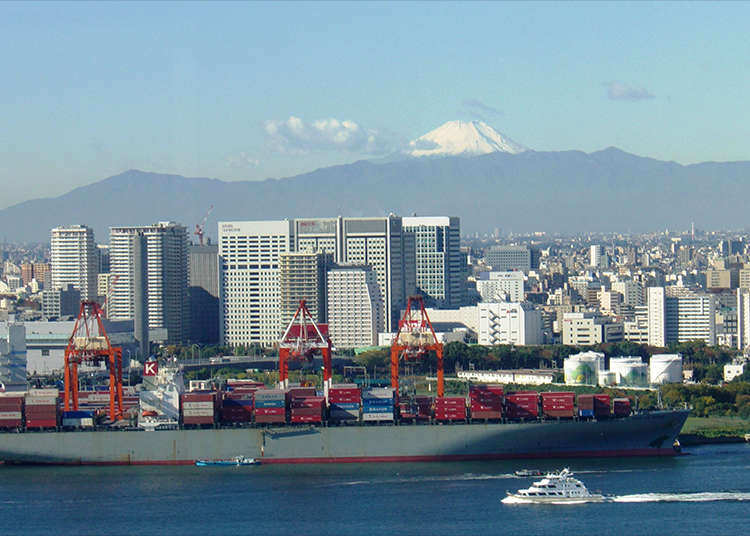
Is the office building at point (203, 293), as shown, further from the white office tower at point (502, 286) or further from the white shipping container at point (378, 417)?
the white shipping container at point (378, 417)

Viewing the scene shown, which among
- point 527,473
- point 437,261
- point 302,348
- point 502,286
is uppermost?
point 437,261

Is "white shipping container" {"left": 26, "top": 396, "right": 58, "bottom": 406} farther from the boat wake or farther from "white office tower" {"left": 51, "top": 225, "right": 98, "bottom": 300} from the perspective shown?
"white office tower" {"left": 51, "top": 225, "right": 98, "bottom": 300}

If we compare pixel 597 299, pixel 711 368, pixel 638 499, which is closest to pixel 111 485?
pixel 638 499

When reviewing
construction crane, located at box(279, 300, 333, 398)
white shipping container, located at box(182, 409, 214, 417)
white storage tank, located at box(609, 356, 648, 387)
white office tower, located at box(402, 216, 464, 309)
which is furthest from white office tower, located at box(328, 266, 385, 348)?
white shipping container, located at box(182, 409, 214, 417)

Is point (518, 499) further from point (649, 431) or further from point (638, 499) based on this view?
point (649, 431)

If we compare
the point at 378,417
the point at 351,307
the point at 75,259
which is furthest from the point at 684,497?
the point at 75,259

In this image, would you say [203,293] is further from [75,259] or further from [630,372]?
[630,372]

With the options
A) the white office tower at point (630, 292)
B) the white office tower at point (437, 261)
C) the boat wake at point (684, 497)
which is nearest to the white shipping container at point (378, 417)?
the boat wake at point (684, 497)
